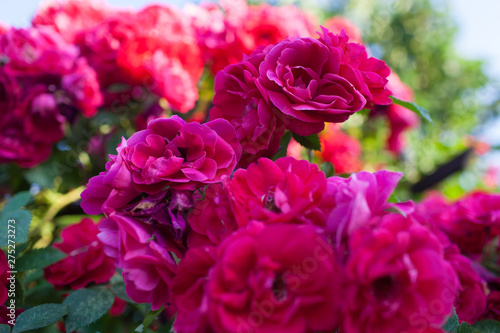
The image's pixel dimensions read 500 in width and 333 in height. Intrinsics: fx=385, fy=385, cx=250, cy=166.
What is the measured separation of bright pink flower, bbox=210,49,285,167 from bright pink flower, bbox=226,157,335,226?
71mm

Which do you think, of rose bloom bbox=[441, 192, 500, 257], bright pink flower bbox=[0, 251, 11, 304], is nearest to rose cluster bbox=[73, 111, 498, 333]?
bright pink flower bbox=[0, 251, 11, 304]

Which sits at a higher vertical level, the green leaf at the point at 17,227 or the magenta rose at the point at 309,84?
the magenta rose at the point at 309,84

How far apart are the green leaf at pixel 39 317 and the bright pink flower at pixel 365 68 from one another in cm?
60

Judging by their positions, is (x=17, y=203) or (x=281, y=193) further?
(x=17, y=203)

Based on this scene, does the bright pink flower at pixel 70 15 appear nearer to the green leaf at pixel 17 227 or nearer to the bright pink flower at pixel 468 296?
the green leaf at pixel 17 227

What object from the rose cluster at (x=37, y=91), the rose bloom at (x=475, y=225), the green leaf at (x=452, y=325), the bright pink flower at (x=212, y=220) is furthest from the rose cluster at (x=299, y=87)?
the rose cluster at (x=37, y=91)

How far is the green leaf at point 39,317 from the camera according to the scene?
0.60m

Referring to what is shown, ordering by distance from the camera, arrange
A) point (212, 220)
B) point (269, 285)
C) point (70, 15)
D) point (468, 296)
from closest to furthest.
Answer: point (269, 285)
point (212, 220)
point (468, 296)
point (70, 15)

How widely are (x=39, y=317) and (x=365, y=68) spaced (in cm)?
66

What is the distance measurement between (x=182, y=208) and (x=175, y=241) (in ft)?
0.15

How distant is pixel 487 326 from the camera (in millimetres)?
706

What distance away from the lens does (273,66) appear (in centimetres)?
58

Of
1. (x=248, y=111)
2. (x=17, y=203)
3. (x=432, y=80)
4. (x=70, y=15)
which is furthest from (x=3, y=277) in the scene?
(x=432, y=80)

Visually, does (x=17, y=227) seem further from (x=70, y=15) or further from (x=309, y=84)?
(x=70, y=15)
